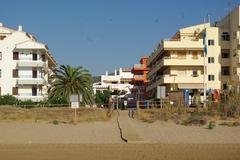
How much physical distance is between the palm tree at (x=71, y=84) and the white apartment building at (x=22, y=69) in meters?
6.79

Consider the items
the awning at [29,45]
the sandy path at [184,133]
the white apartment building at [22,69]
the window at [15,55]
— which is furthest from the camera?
the window at [15,55]

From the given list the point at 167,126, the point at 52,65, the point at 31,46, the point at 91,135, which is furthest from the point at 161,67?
the point at 91,135

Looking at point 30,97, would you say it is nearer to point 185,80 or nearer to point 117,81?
point 185,80

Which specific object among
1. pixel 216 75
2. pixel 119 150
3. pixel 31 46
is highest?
pixel 31 46

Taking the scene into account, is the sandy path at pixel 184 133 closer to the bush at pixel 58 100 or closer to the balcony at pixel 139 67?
the bush at pixel 58 100

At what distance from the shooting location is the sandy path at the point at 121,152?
19.4 meters

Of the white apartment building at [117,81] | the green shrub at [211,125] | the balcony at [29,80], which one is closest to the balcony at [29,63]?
the balcony at [29,80]

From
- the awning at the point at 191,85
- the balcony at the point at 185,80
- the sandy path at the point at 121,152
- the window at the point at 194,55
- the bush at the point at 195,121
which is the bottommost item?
the sandy path at the point at 121,152

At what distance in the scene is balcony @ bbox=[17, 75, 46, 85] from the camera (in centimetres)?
6725

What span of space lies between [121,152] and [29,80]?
48529 mm

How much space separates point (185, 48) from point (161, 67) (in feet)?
17.3

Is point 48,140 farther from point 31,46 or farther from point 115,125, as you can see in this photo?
point 31,46

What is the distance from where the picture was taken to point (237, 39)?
63.8 meters

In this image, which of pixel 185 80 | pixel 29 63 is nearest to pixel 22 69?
pixel 29 63
